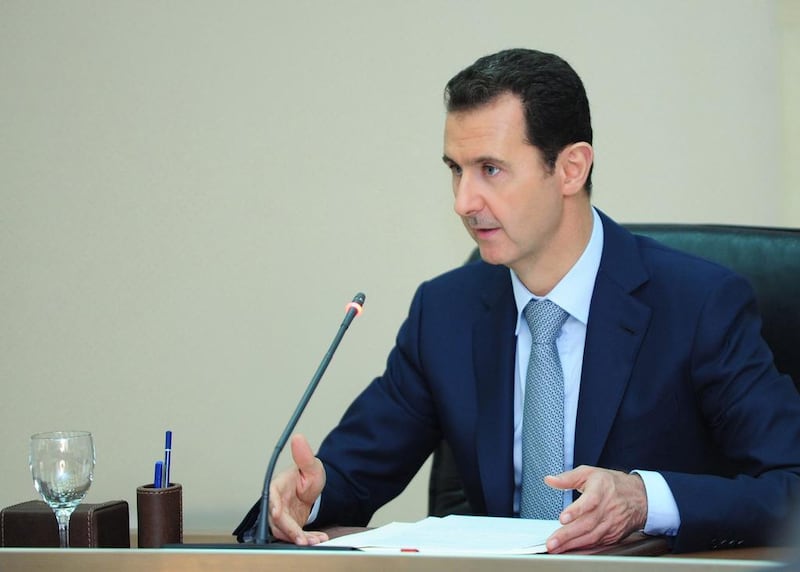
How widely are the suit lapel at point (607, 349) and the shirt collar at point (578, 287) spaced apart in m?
0.04

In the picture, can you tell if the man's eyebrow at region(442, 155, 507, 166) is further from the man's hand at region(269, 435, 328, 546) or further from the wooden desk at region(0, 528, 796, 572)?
the wooden desk at region(0, 528, 796, 572)

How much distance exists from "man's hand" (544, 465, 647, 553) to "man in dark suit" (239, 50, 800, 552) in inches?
9.2

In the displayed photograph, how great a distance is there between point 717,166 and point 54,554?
7.95ft

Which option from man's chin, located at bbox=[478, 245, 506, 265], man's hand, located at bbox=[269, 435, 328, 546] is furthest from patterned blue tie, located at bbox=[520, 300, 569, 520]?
man's hand, located at bbox=[269, 435, 328, 546]

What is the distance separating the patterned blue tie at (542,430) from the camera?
179cm

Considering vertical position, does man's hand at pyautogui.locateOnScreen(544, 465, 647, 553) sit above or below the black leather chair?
below

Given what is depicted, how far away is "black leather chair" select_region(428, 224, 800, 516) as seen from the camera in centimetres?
191

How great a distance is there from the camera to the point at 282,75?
10.4 ft

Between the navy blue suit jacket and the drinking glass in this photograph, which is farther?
the navy blue suit jacket

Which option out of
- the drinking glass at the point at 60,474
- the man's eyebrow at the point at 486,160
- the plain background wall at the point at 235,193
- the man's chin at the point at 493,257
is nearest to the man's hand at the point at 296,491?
the drinking glass at the point at 60,474

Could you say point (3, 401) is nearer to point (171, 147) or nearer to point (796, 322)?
point (171, 147)

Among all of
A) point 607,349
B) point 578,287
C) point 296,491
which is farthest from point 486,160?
point 296,491

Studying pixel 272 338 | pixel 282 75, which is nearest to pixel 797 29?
pixel 282 75

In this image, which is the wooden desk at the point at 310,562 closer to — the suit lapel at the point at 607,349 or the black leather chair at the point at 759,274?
the suit lapel at the point at 607,349
